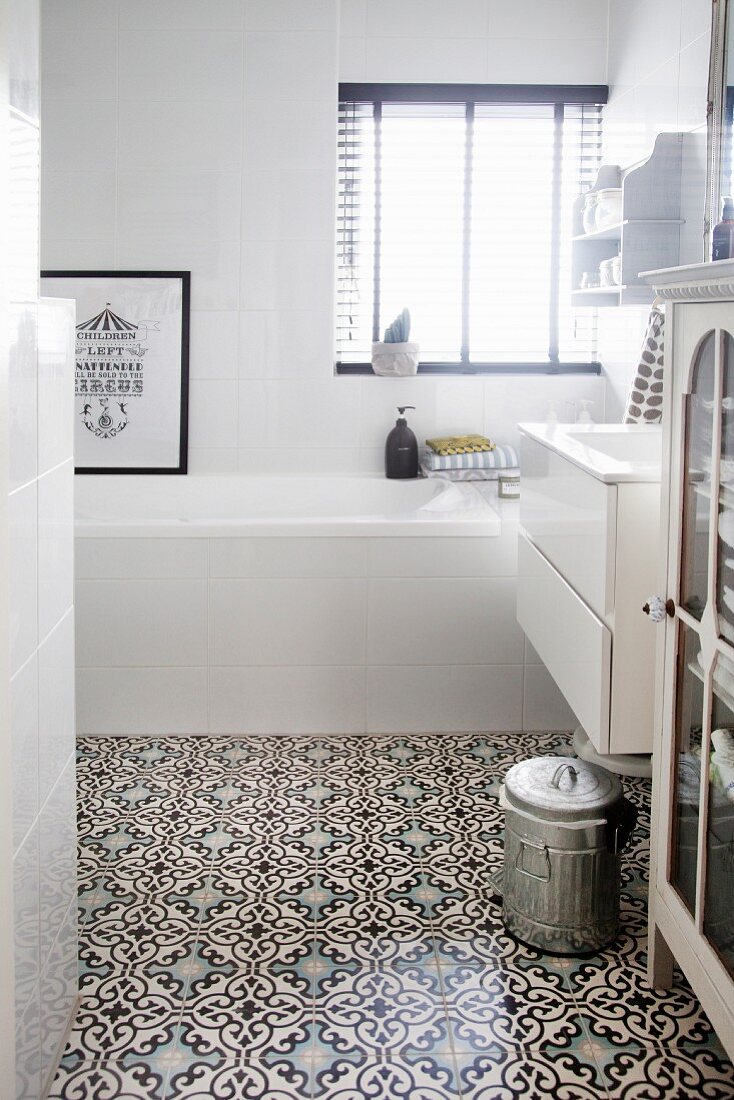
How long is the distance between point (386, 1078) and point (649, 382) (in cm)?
207

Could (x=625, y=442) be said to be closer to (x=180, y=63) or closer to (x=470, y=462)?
(x=470, y=462)

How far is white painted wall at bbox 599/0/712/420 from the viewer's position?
3.54 m

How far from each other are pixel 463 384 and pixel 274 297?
2.76ft

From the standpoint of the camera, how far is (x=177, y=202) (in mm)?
4555

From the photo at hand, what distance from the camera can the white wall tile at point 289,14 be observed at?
4.47 metres

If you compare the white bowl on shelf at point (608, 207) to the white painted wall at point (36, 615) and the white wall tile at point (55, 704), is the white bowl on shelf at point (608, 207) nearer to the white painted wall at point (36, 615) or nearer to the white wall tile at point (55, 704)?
the white painted wall at point (36, 615)

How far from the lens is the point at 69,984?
2121 mm

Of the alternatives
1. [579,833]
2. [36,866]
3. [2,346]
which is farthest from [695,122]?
[36,866]

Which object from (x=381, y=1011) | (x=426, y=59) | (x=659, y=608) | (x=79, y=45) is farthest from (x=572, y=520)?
(x=79, y=45)

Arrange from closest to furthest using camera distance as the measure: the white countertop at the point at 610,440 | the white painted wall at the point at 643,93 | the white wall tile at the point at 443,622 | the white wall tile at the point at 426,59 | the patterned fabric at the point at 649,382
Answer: the white countertop at the point at 610,440, the patterned fabric at the point at 649,382, the white painted wall at the point at 643,93, the white wall tile at the point at 443,622, the white wall tile at the point at 426,59

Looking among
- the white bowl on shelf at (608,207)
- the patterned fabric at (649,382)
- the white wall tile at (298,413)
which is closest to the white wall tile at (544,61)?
the white bowl on shelf at (608,207)

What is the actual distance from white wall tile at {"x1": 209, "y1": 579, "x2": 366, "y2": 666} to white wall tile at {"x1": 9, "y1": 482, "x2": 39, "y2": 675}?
1.77m

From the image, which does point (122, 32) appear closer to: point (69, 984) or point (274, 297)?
point (274, 297)

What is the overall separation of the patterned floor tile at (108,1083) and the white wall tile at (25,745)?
1.66ft
